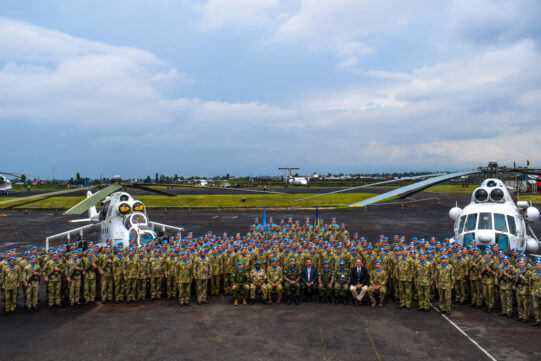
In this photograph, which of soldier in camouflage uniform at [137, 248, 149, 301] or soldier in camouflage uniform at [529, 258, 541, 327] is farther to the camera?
soldier in camouflage uniform at [137, 248, 149, 301]

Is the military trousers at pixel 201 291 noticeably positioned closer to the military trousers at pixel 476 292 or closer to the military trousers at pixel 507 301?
the military trousers at pixel 476 292

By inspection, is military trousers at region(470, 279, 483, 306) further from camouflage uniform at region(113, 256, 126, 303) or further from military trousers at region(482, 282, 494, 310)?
→ camouflage uniform at region(113, 256, 126, 303)

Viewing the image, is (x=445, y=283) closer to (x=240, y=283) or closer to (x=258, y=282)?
(x=258, y=282)

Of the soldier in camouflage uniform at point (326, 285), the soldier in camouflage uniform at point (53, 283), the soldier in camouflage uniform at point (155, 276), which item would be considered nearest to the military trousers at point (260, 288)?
the soldier in camouflage uniform at point (326, 285)

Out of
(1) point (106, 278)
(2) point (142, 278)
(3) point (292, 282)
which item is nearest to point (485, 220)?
(3) point (292, 282)

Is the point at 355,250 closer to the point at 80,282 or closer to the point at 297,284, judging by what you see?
the point at 297,284

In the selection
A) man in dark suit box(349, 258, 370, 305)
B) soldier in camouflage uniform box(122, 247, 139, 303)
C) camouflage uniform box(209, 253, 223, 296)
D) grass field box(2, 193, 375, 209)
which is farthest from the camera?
grass field box(2, 193, 375, 209)

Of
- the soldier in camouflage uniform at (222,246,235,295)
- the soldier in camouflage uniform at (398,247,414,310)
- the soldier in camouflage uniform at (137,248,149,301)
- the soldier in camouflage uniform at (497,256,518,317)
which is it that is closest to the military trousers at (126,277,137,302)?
the soldier in camouflage uniform at (137,248,149,301)
